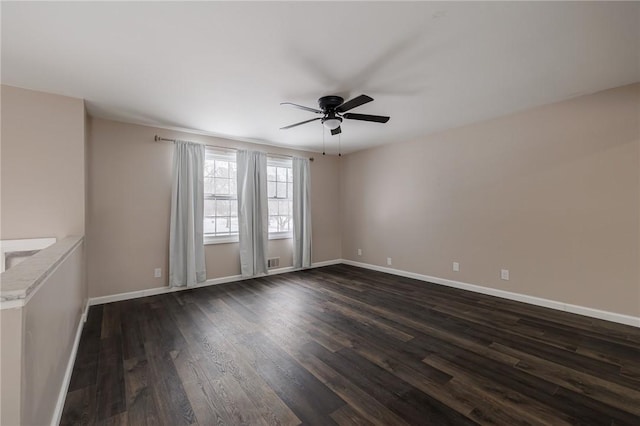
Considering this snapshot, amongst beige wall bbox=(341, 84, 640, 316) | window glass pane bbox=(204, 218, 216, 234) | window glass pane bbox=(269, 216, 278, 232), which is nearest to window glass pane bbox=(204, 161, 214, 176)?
window glass pane bbox=(204, 218, 216, 234)

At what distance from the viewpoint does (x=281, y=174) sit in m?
5.41

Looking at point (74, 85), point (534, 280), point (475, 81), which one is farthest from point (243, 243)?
point (534, 280)

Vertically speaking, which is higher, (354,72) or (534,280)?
(354,72)

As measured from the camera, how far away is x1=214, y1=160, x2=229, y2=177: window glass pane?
4.59 meters

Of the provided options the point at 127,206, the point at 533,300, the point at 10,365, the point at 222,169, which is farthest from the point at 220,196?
the point at 533,300

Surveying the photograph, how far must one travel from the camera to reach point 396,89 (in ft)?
9.22

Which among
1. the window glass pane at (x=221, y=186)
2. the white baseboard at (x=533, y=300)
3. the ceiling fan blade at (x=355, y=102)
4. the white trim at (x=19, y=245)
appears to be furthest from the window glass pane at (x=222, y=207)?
the white baseboard at (x=533, y=300)

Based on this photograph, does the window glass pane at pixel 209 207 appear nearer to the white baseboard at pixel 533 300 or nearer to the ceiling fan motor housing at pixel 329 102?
the ceiling fan motor housing at pixel 329 102

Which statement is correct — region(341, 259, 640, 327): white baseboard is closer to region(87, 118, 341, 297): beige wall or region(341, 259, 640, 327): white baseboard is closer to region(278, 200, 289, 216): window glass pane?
region(278, 200, 289, 216): window glass pane

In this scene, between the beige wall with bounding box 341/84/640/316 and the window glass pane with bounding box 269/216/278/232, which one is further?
the window glass pane with bounding box 269/216/278/232

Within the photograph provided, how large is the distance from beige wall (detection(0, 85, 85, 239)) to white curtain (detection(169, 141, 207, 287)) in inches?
46.3

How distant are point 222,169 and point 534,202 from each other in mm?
4680

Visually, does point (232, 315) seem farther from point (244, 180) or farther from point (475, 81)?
point (475, 81)

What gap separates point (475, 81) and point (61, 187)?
447 cm
